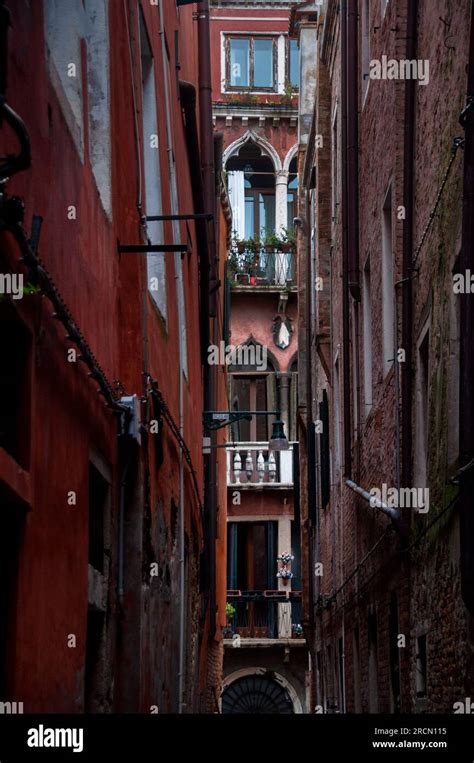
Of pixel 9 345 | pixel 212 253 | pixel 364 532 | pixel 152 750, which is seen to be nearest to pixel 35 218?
pixel 9 345

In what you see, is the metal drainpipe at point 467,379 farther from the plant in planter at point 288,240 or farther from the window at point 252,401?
the plant in planter at point 288,240

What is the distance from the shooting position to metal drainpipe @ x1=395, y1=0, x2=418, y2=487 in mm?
12180

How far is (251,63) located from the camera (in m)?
35.7

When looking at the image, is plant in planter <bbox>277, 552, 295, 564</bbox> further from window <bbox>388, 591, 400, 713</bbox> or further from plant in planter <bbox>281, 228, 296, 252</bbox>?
window <bbox>388, 591, 400, 713</bbox>

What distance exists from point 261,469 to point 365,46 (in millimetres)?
17294

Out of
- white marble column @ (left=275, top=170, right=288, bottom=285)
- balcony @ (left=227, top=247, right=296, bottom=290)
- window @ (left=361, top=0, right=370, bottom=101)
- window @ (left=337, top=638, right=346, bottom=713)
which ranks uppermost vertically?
white marble column @ (left=275, top=170, right=288, bottom=285)

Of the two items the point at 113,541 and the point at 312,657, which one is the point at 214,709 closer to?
the point at 312,657

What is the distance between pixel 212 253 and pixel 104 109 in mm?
11495

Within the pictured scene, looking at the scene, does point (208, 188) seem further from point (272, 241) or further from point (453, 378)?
point (272, 241)

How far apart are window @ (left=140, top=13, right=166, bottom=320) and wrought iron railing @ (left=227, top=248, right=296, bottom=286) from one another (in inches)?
861

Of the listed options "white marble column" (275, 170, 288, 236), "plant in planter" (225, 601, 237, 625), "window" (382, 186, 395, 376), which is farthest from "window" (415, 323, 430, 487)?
"white marble column" (275, 170, 288, 236)

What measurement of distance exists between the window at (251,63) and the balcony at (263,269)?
435 cm

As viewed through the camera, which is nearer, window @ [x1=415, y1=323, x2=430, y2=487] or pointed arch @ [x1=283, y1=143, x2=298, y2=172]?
window @ [x1=415, y1=323, x2=430, y2=487]

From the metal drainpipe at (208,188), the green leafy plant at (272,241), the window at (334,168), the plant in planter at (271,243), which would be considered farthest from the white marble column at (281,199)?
the metal drainpipe at (208,188)
